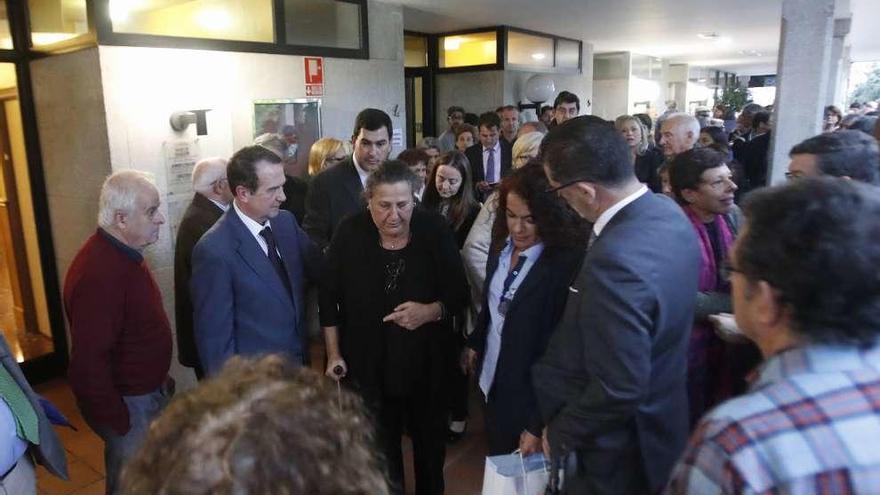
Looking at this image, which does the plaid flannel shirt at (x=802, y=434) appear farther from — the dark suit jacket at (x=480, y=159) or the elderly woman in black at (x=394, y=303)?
the dark suit jacket at (x=480, y=159)

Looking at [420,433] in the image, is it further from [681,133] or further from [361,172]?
[681,133]

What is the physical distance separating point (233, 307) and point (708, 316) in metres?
1.79

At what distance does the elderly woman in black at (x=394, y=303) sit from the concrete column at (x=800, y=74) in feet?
10.8

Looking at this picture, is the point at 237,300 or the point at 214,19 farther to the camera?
the point at 214,19

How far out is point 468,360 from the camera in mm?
2590

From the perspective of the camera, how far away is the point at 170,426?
2.26 feet

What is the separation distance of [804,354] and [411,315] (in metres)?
1.58

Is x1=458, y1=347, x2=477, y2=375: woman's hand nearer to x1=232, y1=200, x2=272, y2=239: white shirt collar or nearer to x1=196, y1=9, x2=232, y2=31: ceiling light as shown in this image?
x1=232, y1=200, x2=272, y2=239: white shirt collar

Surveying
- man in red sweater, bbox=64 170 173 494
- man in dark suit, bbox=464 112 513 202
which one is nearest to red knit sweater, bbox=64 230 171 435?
man in red sweater, bbox=64 170 173 494

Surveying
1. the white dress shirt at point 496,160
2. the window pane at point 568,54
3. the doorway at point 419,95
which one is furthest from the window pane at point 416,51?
the white dress shirt at point 496,160

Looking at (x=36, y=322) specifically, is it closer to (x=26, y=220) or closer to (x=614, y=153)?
(x=26, y=220)

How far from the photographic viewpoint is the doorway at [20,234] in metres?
4.26

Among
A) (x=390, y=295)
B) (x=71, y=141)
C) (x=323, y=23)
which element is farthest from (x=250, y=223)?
(x=323, y=23)

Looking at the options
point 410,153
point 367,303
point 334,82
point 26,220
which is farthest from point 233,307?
point 334,82
